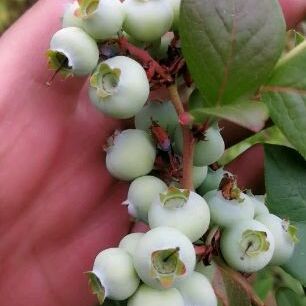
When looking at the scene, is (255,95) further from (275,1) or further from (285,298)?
(285,298)

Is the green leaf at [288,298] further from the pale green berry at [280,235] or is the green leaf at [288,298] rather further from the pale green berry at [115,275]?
the pale green berry at [115,275]

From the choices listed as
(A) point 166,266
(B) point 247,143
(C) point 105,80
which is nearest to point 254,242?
(A) point 166,266

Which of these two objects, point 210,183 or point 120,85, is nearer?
point 120,85

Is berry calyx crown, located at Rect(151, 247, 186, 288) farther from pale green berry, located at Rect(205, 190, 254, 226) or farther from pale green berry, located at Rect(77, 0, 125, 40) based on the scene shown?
pale green berry, located at Rect(77, 0, 125, 40)

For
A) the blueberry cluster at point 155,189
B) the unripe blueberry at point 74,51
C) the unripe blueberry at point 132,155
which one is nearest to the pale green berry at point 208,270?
the blueberry cluster at point 155,189

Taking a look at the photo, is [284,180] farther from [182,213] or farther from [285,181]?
[182,213]

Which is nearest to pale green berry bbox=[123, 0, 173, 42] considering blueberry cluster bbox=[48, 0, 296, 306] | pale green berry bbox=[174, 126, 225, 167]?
blueberry cluster bbox=[48, 0, 296, 306]

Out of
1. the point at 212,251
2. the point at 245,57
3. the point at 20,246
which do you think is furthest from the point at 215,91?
the point at 20,246
